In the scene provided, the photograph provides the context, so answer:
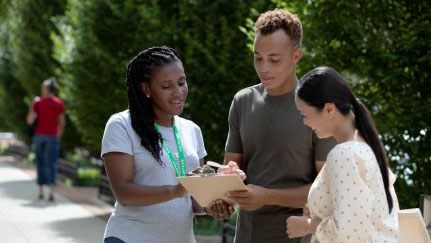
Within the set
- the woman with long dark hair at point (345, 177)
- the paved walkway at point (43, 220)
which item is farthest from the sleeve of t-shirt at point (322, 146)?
the paved walkway at point (43, 220)

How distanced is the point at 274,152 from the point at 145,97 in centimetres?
60

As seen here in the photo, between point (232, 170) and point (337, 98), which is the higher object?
point (337, 98)

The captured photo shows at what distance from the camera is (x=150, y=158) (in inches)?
157

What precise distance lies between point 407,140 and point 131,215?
387 centimetres

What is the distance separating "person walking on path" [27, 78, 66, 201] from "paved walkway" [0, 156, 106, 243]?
50 centimetres

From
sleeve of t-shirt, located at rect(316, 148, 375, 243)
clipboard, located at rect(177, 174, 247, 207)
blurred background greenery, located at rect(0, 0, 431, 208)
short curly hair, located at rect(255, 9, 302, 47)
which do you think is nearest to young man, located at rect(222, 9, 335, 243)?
short curly hair, located at rect(255, 9, 302, 47)

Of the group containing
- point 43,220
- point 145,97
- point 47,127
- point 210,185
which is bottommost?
point 43,220

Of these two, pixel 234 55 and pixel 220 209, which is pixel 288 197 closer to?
pixel 220 209

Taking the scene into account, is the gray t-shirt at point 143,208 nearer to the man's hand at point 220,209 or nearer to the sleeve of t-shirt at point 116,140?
the sleeve of t-shirt at point 116,140

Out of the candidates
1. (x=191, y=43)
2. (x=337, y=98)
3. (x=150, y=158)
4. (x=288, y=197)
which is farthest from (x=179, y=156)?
(x=191, y=43)

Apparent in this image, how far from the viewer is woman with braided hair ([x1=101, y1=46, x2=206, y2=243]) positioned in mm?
3924

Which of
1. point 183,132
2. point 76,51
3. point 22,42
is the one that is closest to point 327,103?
point 183,132

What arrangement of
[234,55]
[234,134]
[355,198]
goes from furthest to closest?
[234,55], [234,134], [355,198]

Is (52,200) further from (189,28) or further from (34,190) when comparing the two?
(189,28)
